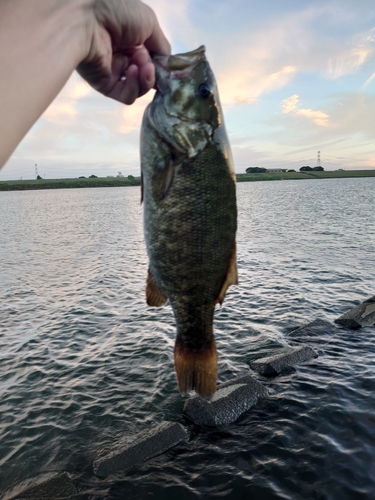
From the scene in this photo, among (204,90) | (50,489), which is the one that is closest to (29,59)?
(204,90)

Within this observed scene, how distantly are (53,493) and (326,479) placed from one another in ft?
18.2

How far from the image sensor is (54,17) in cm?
207

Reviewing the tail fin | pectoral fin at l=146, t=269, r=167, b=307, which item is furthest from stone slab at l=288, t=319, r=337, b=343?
pectoral fin at l=146, t=269, r=167, b=307

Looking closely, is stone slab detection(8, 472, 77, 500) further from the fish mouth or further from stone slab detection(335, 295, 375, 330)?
stone slab detection(335, 295, 375, 330)

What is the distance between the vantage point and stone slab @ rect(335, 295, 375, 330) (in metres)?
16.4

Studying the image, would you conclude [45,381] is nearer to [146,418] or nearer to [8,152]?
[146,418]

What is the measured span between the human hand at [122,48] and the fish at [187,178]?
142 mm

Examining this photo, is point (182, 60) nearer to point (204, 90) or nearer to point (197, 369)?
point (204, 90)

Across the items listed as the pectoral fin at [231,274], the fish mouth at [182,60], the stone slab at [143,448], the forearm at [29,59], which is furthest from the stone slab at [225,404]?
the forearm at [29,59]

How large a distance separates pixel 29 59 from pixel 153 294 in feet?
6.57

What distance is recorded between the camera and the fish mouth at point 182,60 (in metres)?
3.16

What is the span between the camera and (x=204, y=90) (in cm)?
314

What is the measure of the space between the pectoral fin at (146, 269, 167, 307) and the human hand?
5.00ft

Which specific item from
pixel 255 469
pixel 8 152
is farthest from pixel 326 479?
pixel 8 152
